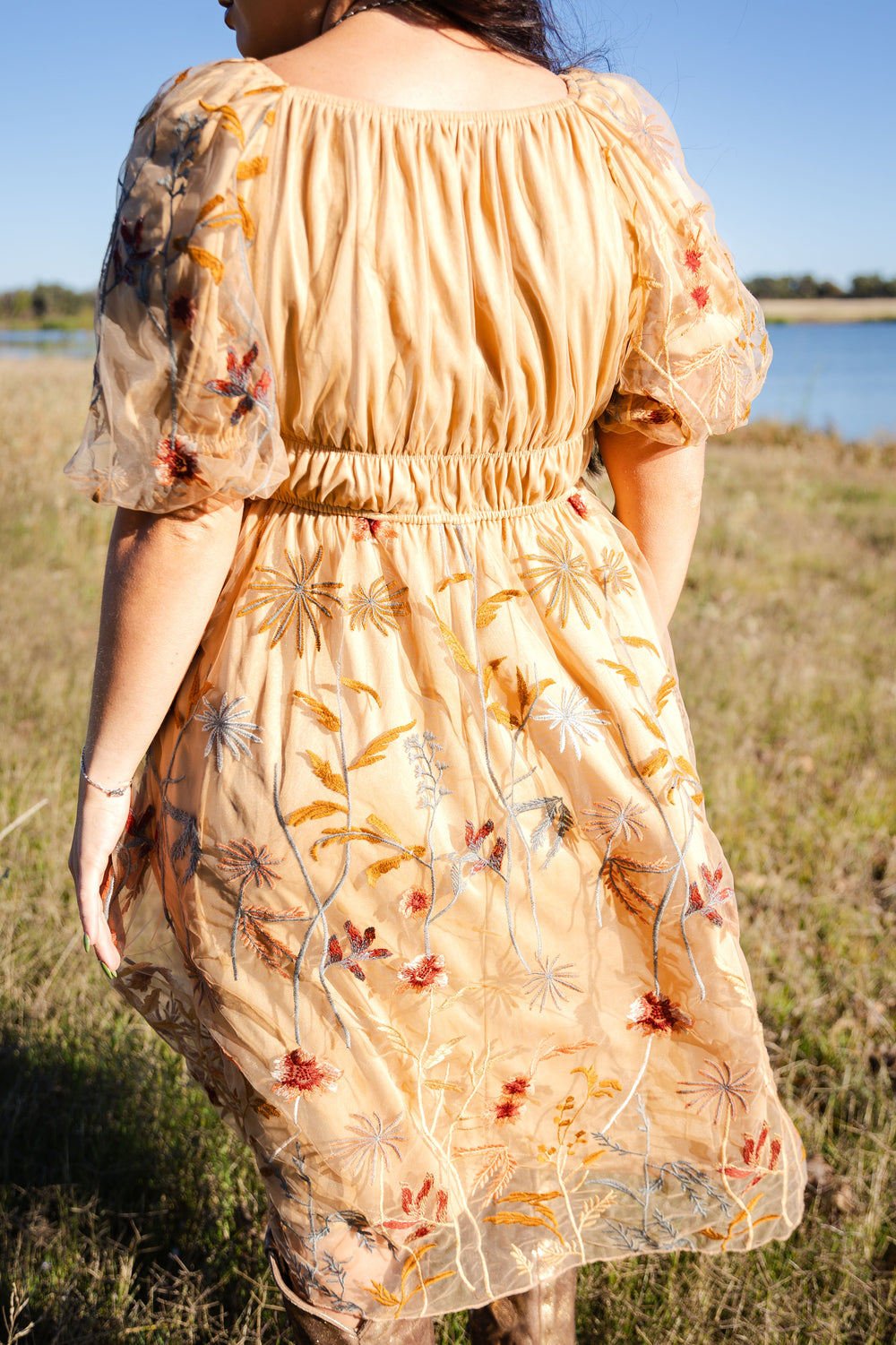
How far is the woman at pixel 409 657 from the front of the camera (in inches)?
34.9

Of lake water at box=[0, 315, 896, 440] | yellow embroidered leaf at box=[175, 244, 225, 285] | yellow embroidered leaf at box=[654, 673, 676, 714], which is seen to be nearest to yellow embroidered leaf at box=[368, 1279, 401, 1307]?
yellow embroidered leaf at box=[654, 673, 676, 714]

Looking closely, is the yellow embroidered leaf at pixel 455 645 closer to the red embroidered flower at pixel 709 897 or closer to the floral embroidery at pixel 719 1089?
the red embroidered flower at pixel 709 897

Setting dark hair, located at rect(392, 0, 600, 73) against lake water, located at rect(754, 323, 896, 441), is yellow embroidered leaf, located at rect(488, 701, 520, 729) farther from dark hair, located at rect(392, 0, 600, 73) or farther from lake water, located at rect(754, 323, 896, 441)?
lake water, located at rect(754, 323, 896, 441)

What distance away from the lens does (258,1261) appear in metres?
1.73

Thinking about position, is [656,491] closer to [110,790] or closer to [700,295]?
[700,295]

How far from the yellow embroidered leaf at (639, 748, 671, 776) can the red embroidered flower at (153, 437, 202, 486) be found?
543 mm

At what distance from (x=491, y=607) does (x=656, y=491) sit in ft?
1.08

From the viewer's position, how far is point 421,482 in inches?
38.4

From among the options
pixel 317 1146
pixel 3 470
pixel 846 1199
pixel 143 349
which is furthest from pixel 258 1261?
pixel 3 470

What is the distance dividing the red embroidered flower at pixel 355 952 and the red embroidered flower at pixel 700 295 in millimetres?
757

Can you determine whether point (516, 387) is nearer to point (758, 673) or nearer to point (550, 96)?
point (550, 96)

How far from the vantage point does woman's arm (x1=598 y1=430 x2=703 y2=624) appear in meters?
1.17

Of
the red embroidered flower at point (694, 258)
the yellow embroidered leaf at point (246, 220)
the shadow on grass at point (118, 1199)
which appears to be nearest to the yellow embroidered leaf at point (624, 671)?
the red embroidered flower at point (694, 258)

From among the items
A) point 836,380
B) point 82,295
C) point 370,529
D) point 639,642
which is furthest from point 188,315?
point 82,295
